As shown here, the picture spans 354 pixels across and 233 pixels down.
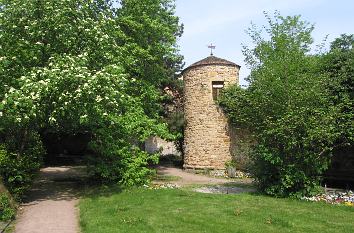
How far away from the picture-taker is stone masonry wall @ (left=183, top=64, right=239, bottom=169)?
85.0ft

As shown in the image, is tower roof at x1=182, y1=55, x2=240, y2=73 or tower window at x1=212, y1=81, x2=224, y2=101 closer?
tower roof at x1=182, y1=55, x2=240, y2=73

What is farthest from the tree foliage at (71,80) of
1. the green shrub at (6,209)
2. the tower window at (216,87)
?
the tower window at (216,87)

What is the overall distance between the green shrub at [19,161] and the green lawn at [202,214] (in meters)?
2.07

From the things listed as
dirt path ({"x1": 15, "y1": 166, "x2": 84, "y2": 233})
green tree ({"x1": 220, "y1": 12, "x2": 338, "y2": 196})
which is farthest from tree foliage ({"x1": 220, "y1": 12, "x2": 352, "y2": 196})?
dirt path ({"x1": 15, "y1": 166, "x2": 84, "y2": 233})

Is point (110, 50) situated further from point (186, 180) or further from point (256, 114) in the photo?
point (186, 180)

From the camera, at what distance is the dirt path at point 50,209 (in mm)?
10687

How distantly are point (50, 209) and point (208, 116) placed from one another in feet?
49.0

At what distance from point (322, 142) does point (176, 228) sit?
7949mm

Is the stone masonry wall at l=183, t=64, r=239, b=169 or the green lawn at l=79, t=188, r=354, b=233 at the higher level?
the stone masonry wall at l=183, t=64, r=239, b=169

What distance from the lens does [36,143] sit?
1516 centimetres

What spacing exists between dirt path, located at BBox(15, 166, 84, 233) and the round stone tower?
30.5 feet

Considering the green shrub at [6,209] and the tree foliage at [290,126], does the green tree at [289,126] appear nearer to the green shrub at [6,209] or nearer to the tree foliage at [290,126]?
the tree foliage at [290,126]

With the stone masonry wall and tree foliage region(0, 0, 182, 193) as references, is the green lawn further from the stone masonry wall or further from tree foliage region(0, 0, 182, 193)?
the stone masonry wall

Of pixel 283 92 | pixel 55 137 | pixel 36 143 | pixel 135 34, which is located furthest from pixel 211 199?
pixel 55 137
